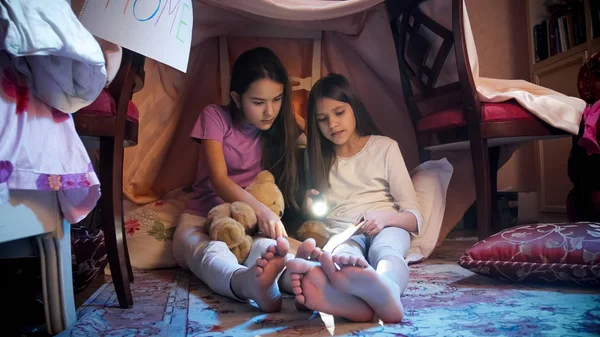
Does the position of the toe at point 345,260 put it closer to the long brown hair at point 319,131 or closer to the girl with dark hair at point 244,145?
the girl with dark hair at point 244,145

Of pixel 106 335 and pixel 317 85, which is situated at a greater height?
pixel 317 85

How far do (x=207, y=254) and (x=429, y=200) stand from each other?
0.64 meters

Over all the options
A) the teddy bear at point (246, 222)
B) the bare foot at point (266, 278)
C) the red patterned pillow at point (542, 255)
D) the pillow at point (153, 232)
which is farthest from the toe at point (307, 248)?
the pillow at point (153, 232)

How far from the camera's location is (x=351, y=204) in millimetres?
1229

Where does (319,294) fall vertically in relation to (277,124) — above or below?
below

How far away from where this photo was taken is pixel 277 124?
1321 mm

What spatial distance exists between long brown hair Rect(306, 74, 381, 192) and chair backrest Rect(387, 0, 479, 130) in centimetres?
25

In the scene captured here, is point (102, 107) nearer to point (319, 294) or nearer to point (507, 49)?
point (319, 294)

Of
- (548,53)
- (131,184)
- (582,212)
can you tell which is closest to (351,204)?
(131,184)

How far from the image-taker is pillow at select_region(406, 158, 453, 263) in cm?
131

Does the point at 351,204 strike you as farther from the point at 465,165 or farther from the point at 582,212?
the point at 582,212

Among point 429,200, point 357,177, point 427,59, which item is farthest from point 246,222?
point 427,59

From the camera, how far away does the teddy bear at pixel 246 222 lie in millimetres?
1071

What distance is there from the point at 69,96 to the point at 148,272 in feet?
2.38
